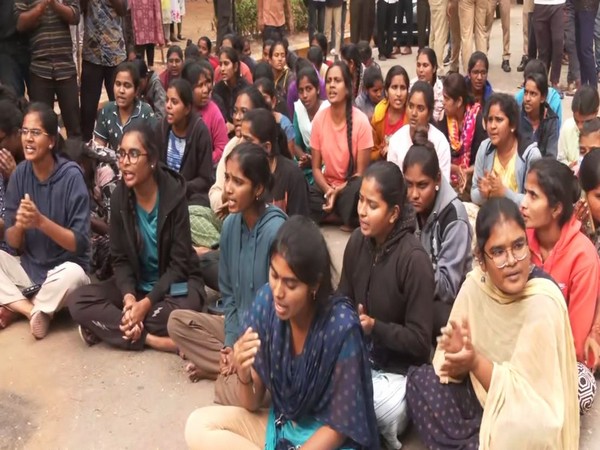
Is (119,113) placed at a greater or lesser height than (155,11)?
lesser

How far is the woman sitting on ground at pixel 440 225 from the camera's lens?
11.2 ft

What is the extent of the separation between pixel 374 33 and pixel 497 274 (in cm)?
972

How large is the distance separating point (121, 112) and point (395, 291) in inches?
121

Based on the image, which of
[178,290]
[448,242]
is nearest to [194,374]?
[178,290]

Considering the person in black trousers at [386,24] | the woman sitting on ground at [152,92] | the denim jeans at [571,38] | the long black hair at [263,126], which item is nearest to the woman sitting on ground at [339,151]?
the long black hair at [263,126]

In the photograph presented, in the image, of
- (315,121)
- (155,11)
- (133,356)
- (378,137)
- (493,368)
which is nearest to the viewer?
(493,368)

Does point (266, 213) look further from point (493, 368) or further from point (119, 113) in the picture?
point (119, 113)

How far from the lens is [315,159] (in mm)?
5309

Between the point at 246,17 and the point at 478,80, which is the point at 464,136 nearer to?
the point at 478,80

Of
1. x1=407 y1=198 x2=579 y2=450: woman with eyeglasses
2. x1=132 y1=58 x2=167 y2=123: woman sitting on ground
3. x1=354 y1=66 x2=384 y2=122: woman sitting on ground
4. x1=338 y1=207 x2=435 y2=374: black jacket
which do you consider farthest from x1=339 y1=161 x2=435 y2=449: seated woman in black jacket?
x1=132 y1=58 x2=167 y2=123: woman sitting on ground

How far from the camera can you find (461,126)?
5.57 m

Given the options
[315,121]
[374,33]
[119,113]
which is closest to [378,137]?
[315,121]

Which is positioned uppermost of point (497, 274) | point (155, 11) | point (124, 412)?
point (155, 11)

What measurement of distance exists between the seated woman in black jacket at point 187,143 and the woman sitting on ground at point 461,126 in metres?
1.73
